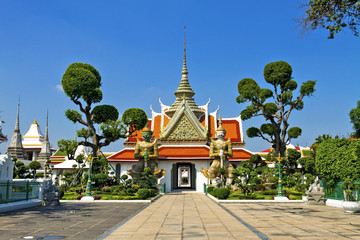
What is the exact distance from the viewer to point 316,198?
18562 mm

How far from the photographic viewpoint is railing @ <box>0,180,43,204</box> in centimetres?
1494

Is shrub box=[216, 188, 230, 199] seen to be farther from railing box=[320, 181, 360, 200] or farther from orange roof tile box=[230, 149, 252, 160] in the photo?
orange roof tile box=[230, 149, 252, 160]

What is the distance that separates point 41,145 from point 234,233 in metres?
57.1

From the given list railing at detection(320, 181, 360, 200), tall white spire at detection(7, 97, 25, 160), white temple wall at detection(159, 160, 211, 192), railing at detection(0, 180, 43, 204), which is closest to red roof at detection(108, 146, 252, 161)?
white temple wall at detection(159, 160, 211, 192)

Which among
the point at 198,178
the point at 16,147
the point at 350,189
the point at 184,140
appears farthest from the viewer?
the point at 16,147

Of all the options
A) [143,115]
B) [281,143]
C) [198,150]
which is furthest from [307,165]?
[143,115]

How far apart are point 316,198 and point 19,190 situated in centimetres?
1447

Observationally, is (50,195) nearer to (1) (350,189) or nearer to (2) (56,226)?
(2) (56,226)

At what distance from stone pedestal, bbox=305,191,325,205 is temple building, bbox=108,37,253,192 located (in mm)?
12529

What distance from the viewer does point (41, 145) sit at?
60656 millimetres

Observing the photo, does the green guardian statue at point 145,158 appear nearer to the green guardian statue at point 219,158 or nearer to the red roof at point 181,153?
the red roof at point 181,153

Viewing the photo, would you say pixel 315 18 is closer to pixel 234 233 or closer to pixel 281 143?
pixel 234 233

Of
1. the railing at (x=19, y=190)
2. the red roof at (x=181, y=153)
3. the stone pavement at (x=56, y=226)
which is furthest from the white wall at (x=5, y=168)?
the red roof at (x=181, y=153)

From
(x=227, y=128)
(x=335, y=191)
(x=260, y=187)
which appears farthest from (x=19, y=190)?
(x=227, y=128)
